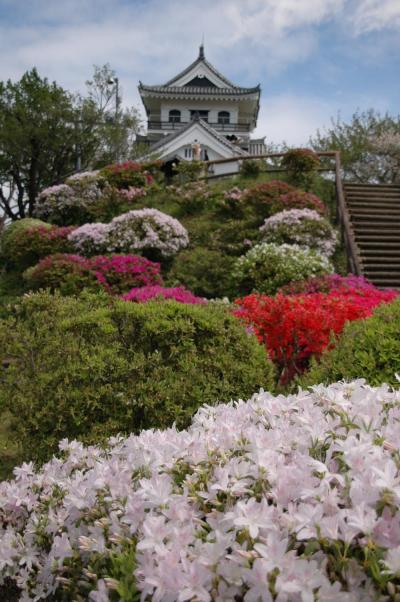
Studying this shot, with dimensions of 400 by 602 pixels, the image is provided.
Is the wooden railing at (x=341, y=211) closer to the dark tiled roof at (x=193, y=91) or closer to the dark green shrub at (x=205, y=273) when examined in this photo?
the dark green shrub at (x=205, y=273)

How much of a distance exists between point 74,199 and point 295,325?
1499 centimetres

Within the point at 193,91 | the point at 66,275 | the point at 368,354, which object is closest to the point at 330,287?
the point at 66,275

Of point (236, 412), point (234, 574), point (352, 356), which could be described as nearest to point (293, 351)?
point (352, 356)

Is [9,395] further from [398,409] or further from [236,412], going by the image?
[398,409]

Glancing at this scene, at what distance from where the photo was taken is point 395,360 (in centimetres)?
369

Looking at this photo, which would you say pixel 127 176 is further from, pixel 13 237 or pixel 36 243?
pixel 36 243

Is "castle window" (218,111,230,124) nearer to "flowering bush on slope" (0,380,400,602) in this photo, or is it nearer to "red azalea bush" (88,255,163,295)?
"red azalea bush" (88,255,163,295)

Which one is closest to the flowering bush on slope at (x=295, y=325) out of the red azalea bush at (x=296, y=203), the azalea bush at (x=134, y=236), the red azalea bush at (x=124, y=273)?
the red azalea bush at (x=124, y=273)

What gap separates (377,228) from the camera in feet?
51.8

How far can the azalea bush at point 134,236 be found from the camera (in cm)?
1427

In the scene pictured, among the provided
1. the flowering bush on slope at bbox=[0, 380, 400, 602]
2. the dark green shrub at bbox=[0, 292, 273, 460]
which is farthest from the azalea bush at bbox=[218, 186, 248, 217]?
the flowering bush on slope at bbox=[0, 380, 400, 602]

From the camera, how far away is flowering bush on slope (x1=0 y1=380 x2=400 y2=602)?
4.05 feet

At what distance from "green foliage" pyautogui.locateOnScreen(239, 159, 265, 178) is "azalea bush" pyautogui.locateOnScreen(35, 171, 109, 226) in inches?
193

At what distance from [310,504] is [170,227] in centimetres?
1372
